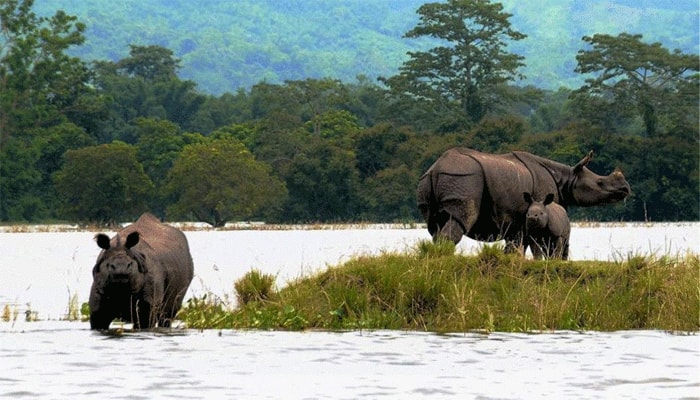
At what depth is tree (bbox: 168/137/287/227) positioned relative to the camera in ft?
238

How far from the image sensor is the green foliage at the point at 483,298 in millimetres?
15797

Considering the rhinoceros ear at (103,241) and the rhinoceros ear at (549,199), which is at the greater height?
the rhinoceros ear at (549,199)

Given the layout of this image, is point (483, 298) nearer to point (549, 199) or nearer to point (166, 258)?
point (549, 199)

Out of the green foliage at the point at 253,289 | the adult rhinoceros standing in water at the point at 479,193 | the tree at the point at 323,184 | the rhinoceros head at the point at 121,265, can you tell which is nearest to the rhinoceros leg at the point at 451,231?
the adult rhinoceros standing in water at the point at 479,193

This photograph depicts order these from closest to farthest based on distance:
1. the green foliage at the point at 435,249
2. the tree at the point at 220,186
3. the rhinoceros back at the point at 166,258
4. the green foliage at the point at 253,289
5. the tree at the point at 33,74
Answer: the rhinoceros back at the point at 166,258
the green foliage at the point at 253,289
the green foliage at the point at 435,249
the tree at the point at 220,186
the tree at the point at 33,74

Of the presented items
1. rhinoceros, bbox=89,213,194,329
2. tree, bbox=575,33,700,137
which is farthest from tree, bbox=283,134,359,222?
rhinoceros, bbox=89,213,194,329

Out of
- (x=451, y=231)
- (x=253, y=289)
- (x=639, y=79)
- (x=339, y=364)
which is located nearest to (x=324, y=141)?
(x=639, y=79)

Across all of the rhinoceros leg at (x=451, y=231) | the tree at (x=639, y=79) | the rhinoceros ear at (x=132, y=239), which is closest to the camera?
the rhinoceros ear at (x=132, y=239)

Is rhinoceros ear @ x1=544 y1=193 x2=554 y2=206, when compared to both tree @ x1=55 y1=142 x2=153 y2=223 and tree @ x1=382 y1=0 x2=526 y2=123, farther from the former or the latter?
tree @ x1=382 y1=0 x2=526 y2=123

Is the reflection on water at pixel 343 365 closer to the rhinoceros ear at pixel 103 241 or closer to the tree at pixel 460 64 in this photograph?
the rhinoceros ear at pixel 103 241

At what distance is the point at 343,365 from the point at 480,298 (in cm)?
351

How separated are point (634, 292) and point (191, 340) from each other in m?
5.01

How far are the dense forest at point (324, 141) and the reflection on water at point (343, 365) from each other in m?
54.5

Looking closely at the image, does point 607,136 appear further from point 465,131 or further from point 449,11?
point 449,11
